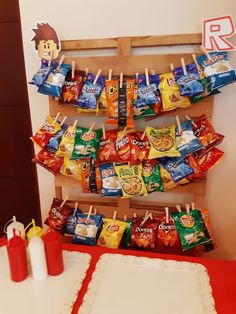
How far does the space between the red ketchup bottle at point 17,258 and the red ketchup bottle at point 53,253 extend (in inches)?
3.5

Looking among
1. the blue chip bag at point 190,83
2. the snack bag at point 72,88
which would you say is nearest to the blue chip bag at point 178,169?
the blue chip bag at point 190,83

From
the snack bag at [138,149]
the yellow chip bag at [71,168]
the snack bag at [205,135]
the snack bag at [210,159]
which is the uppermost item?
the snack bag at [205,135]

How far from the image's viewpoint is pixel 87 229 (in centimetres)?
157

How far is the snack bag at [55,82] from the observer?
1.40 meters

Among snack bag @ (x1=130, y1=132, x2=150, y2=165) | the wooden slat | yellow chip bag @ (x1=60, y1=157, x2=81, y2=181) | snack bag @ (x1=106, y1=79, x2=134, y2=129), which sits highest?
the wooden slat

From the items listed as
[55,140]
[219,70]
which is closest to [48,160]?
[55,140]

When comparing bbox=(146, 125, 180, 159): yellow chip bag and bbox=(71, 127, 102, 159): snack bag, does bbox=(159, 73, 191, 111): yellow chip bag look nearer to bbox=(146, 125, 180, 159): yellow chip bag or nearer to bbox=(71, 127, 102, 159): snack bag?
bbox=(146, 125, 180, 159): yellow chip bag

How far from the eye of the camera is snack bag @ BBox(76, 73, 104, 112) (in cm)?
140

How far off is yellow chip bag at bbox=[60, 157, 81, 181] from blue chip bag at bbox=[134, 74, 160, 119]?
15.9 inches

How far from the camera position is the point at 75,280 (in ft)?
3.84

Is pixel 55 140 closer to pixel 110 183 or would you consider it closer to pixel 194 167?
pixel 110 183

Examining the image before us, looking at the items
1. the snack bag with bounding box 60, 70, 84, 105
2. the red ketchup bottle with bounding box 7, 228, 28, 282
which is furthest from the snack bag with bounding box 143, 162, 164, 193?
the red ketchup bottle with bounding box 7, 228, 28, 282

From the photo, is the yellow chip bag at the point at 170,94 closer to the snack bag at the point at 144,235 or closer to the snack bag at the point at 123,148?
the snack bag at the point at 123,148

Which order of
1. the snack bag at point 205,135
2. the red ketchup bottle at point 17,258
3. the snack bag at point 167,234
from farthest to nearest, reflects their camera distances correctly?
the snack bag at point 167,234
the snack bag at point 205,135
the red ketchup bottle at point 17,258
